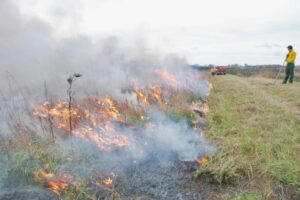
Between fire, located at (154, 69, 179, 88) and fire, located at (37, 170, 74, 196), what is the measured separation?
25.8 feet

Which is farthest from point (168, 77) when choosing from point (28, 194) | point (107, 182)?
point (28, 194)

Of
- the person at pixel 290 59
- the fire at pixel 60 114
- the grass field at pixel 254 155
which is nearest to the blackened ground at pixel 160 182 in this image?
the grass field at pixel 254 155

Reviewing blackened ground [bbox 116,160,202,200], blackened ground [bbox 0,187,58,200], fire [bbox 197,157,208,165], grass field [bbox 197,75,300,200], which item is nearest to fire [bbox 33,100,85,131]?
blackened ground [bbox 116,160,202,200]

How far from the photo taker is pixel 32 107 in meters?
8.30

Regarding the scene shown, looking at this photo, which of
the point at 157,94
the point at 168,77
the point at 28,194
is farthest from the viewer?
the point at 168,77

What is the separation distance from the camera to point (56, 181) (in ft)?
18.6

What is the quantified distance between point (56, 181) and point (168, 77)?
882 centimetres

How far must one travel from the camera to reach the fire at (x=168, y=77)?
44.4 ft

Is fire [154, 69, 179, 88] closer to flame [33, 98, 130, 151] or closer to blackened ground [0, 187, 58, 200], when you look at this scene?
flame [33, 98, 130, 151]

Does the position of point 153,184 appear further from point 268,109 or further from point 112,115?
point 268,109

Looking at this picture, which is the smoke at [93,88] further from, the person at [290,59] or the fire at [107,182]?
the person at [290,59]

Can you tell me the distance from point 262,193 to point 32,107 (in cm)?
492

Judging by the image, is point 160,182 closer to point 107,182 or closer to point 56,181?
point 107,182

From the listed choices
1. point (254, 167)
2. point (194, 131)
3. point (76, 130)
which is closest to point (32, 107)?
point (76, 130)
